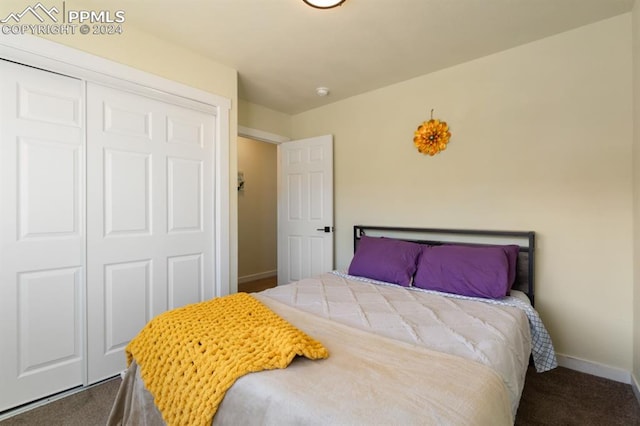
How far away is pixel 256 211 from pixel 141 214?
2.85 meters

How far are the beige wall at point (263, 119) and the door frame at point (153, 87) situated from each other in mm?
728

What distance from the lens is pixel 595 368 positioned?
2104 mm

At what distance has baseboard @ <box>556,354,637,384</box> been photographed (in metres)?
2.01

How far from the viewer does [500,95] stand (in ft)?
7.98

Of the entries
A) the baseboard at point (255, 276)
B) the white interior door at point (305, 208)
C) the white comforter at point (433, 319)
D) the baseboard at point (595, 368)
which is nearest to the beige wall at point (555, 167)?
the baseboard at point (595, 368)

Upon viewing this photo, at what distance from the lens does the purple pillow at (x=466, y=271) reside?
2.00 metres

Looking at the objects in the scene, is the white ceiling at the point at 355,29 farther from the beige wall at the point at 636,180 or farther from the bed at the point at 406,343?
the bed at the point at 406,343

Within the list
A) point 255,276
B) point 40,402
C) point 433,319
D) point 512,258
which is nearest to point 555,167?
point 512,258

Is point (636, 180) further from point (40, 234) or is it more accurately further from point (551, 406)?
point (40, 234)

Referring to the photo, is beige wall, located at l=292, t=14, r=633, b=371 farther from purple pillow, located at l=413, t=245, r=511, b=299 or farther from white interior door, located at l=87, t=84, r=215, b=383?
white interior door, located at l=87, t=84, r=215, b=383

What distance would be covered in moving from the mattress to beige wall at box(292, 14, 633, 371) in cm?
63

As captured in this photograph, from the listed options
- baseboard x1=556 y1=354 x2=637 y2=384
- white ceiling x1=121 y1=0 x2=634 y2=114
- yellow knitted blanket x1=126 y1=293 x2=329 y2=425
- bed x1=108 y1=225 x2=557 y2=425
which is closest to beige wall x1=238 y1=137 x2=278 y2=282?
white ceiling x1=121 y1=0 x2=634 y2=114

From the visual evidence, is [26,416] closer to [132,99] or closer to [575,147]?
[132,99]

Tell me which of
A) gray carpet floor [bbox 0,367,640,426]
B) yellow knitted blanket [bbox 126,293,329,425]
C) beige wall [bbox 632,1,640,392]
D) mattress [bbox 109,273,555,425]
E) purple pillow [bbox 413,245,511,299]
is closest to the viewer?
mattress [bbox 109,273,555,425]
